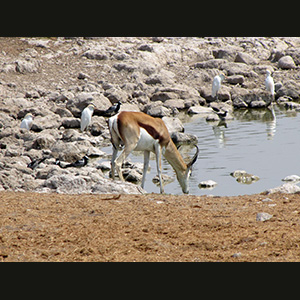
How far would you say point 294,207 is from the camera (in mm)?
7586

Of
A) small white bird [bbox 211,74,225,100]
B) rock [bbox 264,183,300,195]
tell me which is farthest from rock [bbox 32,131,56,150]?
small white bird [bbox 211,74,225,100]

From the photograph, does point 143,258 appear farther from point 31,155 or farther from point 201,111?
point 201,111

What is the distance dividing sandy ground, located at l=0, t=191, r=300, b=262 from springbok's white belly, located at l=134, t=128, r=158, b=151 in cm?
290

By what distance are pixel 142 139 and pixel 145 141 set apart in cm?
9

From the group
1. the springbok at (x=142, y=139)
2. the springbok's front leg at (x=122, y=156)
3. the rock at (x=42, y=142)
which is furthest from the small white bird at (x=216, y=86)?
the springbok's front leg at (x=122, y=156)

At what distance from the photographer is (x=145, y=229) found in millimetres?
6695

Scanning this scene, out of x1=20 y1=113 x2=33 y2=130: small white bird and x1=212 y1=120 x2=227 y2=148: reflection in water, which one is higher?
x1=20 y1=113 x2=33 y2=130: small white bird

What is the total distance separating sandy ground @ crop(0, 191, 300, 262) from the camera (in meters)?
5.95

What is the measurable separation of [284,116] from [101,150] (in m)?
9.67

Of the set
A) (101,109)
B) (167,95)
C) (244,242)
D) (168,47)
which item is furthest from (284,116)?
(244,242)

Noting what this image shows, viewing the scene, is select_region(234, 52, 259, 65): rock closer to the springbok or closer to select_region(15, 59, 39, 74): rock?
select_region(15, 59, 39, 74): rock

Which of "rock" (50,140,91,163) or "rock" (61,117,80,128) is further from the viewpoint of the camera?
"rock" (61,117,80,128)

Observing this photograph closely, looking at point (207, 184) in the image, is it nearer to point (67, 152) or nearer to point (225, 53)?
point (67, 152)

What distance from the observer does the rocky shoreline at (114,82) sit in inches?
730
